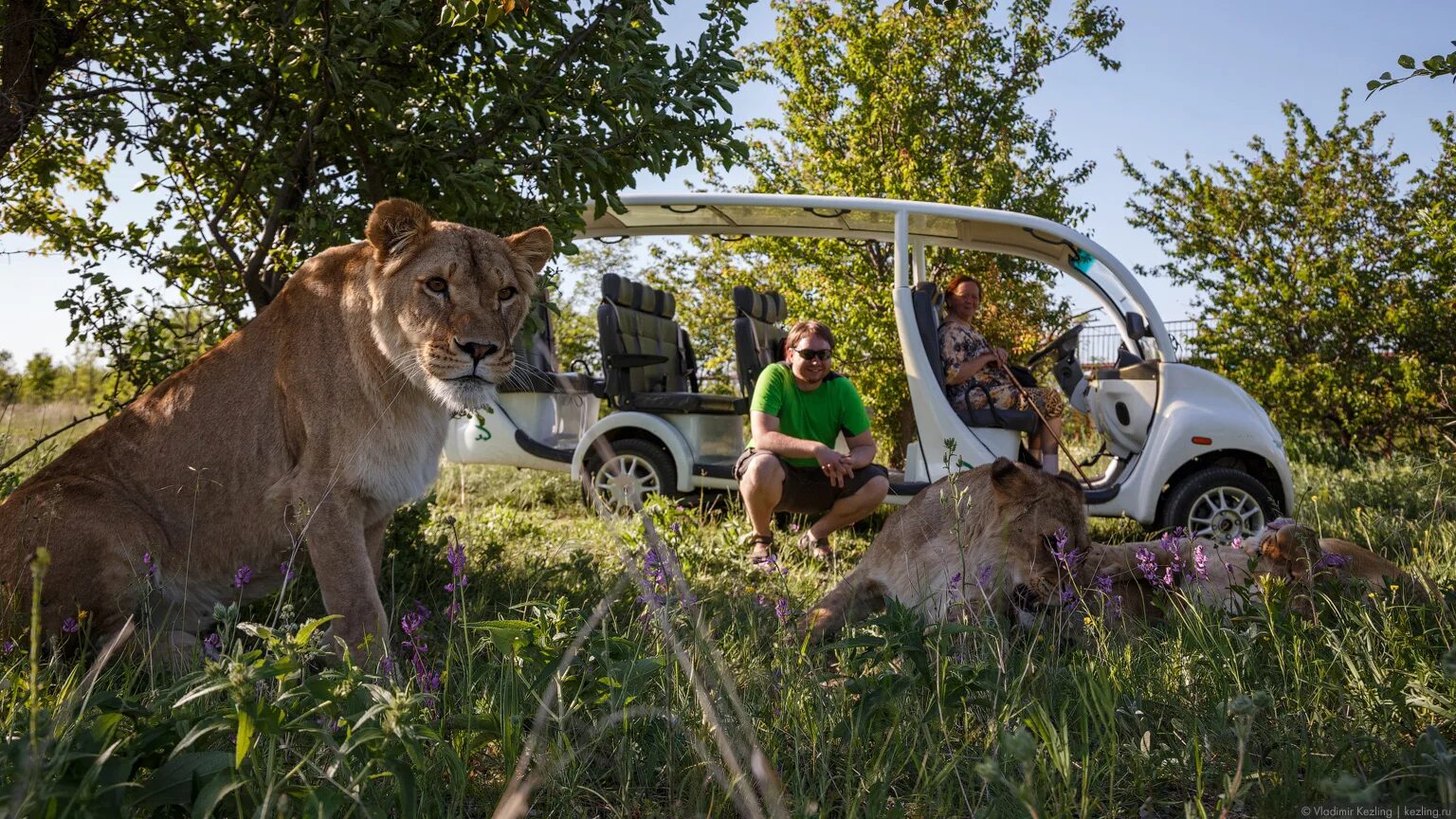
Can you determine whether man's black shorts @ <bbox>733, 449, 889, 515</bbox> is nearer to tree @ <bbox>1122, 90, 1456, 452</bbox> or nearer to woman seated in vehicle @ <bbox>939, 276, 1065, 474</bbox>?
woman seated in vehicle @ <bbox>939, 276, 1065, 474</bbox>

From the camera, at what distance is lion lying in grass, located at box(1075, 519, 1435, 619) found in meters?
3.36

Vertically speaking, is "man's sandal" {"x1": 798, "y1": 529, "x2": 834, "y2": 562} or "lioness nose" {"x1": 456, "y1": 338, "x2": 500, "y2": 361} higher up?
"lioness nose" {"x1": 456, "y1": 338, "x2": 500, "y2": 361}

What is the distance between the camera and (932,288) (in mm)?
7082

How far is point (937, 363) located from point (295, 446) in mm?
4452

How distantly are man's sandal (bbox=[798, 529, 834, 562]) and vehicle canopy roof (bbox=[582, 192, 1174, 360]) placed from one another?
1843 millimetres

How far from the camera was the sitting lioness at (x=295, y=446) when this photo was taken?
3057 millimetres

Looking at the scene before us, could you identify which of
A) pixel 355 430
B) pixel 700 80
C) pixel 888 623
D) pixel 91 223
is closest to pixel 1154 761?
pixel 888 623

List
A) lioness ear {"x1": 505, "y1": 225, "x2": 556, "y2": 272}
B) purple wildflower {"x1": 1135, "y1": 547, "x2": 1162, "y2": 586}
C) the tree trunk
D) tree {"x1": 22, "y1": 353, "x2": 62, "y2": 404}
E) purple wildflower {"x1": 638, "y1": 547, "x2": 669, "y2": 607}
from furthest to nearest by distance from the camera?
tree {"x1": 22, "y1": 353, "x2": 62, "y2": 404} < the tree trunk < lioness ear {"x1": 505, "y1": 225, "x2": 556, "y2": 272} < purple wildflower {"x1": 1135, "y1": 547, "x2": 1162, "y2": 586} < purple wildflower {"x1": 638, "y1": 547, "x2": 669, "y2": 607}

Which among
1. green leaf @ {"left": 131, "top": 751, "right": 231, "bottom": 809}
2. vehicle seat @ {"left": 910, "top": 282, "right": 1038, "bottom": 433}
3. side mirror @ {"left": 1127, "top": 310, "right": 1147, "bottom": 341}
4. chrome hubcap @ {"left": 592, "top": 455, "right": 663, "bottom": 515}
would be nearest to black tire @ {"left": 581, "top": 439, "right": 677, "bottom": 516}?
chrome hubcap @ {"left": 592, "top": 455, "right": 663, "bottom": 515}

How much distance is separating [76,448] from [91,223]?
2119 mm

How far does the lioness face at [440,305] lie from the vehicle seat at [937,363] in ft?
13.4

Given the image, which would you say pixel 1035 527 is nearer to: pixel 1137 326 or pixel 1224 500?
pixel 1224 500

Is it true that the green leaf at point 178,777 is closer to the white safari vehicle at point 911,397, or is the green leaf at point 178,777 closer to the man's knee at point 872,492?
the white safari vehicle at point 911,397

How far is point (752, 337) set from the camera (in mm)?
8188
